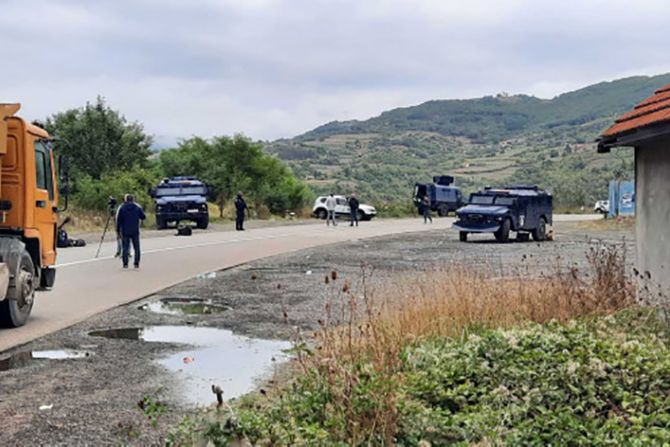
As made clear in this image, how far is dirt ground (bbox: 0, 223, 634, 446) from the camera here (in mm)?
6750

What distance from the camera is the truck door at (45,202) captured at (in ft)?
41.4

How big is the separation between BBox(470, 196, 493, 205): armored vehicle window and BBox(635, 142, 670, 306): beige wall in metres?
22.1

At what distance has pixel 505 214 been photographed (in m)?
31.9

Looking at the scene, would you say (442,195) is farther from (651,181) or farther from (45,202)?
(651,181)

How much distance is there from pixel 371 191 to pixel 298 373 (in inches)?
3685

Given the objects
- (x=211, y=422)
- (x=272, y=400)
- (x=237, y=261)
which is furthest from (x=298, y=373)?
(x=237, y=261)

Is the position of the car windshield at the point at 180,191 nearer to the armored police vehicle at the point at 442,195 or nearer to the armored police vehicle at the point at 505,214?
the armored police vehicle at the point at 505,214

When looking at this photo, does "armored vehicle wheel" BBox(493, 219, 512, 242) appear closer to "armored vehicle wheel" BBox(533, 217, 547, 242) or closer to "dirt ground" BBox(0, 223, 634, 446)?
"armored vehicle wheel" BBox(533, 217, 547, 242)

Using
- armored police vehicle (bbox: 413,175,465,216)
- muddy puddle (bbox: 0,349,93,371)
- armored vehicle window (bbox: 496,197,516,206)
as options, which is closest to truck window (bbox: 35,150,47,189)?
muddy puddle (bbox: 0,349,93,371)

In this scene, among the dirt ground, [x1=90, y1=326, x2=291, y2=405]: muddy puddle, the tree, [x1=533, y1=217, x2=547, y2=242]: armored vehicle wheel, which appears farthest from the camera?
the tree

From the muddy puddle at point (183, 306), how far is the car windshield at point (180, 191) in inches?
1072

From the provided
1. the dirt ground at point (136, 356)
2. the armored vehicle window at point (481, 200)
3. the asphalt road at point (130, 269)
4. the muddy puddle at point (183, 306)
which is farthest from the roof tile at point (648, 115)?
the armored vehicle window at point (481, 200)

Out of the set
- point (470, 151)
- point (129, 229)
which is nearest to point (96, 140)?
point (129, 229)

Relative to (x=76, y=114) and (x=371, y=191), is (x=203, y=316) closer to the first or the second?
(x=76, y=114)
